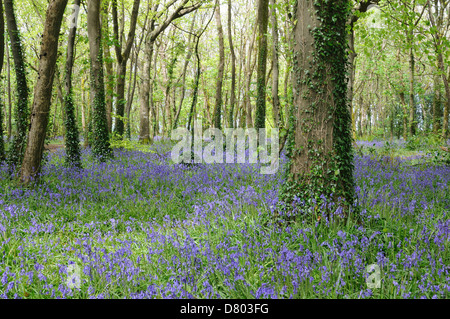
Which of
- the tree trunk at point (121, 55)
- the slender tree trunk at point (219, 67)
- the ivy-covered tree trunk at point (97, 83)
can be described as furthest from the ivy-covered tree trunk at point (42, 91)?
the slender tree trunk at point (219, 67)

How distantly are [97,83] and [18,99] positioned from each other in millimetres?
3103

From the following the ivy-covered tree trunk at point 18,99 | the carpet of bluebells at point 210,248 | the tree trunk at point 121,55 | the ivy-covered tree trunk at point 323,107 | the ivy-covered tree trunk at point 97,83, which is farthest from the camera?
the tree trunk at point 121,55

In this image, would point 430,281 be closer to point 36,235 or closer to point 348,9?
point 348,9

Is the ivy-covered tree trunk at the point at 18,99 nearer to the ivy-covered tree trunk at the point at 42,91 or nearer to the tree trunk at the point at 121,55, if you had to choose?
the ivy-covered tree trunk at the point at 42,91

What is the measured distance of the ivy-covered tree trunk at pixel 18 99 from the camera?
6.91 meters

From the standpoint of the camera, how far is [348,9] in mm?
3689

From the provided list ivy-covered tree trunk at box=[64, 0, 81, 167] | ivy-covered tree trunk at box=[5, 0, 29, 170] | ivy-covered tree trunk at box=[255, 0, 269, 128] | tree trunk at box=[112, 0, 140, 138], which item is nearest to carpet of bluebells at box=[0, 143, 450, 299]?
ivy-covered tree trunk at box=[5, 0, 29, 170]

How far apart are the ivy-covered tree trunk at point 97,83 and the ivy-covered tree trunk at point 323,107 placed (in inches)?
305

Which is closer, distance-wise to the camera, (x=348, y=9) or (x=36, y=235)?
(x=348, y=9)

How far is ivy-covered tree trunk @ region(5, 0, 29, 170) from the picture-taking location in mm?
6910

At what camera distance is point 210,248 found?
345 cm
